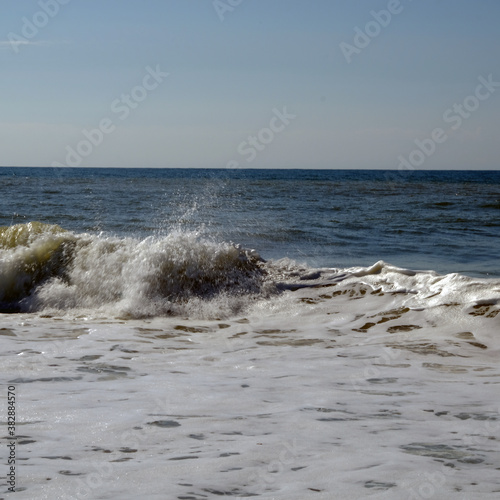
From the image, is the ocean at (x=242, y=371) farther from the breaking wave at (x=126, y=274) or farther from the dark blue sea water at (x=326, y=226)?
the dark blue sea water at (x=326, y=226)

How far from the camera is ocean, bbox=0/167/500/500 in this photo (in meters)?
3.28

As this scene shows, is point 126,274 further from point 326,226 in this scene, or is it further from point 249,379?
point 326,226

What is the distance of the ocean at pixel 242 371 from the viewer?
3.28m

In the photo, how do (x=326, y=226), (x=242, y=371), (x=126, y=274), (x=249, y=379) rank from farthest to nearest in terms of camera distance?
(x=326, y=226) → (x=126, y=274) → (x=242, y=371) → (x=249, y=379)

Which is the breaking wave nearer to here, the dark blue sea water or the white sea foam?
the white sea foam

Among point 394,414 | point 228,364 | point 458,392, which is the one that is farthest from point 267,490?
point 228,364

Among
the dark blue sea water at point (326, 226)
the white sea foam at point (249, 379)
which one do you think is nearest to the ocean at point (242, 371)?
the white sea foam at point (249, 379)

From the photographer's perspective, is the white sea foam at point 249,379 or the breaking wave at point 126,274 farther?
the breaking wave at point 126,274

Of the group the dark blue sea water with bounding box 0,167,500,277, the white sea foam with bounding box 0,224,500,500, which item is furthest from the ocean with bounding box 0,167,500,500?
the dark blue sea water with bounding box 0,167,500,277

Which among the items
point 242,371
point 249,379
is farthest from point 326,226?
point 249,379

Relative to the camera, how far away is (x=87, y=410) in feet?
13.8

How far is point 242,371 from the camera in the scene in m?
5.32

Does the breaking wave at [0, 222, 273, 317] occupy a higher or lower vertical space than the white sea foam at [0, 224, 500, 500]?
higher

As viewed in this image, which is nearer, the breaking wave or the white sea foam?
the white sea foam
